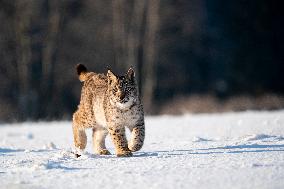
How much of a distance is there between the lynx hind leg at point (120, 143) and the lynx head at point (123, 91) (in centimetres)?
30

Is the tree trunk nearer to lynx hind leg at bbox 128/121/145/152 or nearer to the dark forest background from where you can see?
the dark forest background

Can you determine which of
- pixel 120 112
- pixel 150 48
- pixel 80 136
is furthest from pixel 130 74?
pixel 150 48

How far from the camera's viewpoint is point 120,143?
8.02 metres

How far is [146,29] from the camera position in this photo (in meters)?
29.5

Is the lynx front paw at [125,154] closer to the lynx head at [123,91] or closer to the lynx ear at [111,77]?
the lynx head at [123,91]

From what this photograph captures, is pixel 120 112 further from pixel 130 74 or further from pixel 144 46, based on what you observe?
pixel 144 46

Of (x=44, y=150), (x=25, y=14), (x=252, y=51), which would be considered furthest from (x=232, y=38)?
(x=44, y=150)

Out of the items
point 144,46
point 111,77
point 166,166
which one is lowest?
point 166,166

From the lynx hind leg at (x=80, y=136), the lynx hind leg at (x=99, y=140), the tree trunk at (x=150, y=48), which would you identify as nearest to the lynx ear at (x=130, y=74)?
the lynx hind leg at (x=99, y=140)

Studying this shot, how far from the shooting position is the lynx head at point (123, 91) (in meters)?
8.02

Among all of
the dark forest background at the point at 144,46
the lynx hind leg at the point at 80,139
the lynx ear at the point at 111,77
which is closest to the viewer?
the lynx ear at the point at 111,77

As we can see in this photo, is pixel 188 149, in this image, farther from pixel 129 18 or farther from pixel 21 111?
pixel 129 18

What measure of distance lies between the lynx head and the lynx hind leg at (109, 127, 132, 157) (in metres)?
0.30

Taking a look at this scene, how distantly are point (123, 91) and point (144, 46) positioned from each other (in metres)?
21.3
